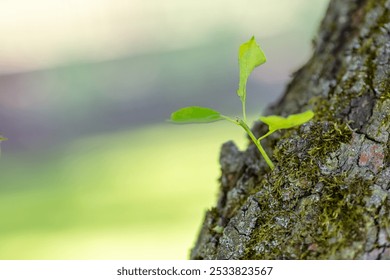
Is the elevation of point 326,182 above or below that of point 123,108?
below

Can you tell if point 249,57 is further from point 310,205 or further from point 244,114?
point 310,205

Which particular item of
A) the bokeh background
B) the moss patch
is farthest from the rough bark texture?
the bokeh background

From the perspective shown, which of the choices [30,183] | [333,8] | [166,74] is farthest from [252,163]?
[166,74]

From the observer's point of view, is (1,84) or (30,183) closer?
(30,183)

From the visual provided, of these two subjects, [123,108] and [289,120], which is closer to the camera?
[289,120]

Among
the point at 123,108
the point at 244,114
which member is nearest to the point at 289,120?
the point at 244,114

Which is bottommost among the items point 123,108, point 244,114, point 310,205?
point 310,205

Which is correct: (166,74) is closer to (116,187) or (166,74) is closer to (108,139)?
(108,139)
